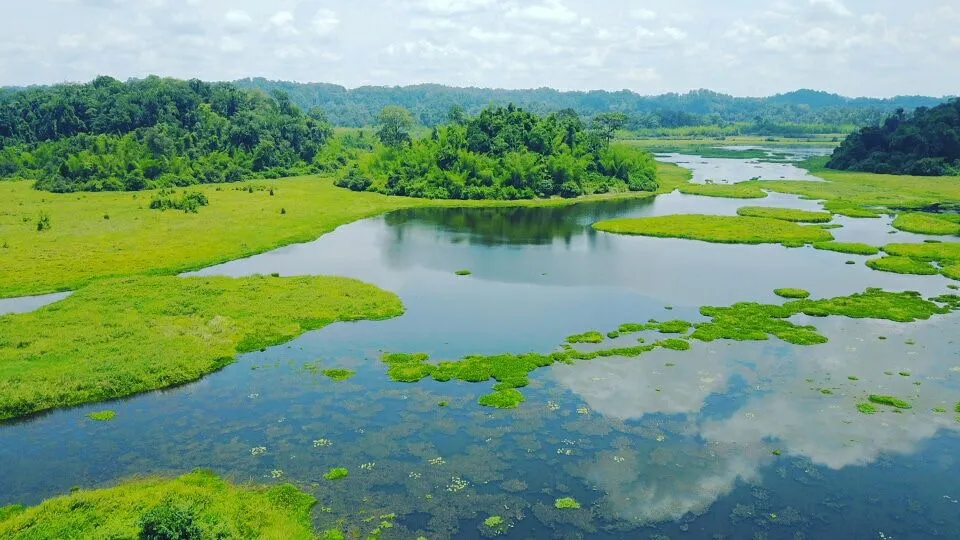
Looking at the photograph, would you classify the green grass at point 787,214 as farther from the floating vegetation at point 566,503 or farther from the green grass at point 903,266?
the floating vegetation at point 566,503

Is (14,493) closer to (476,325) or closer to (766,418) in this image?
(476,325)

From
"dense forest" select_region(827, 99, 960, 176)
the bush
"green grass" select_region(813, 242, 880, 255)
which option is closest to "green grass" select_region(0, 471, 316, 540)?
the bush

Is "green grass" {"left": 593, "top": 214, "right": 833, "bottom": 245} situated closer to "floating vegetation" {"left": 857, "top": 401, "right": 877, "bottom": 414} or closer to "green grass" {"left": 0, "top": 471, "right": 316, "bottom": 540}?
"floating vegetation" {"left": 857, "top": 401, "right": 877, "bottom": 414}

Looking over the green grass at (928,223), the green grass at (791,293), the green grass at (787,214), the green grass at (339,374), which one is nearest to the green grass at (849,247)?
the green grass at (928,223)

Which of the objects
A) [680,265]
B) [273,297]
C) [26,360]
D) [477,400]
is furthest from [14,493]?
[680,265]

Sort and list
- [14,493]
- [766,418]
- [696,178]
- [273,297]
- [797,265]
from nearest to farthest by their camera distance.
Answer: [14,493] → [766,418] → [273,297] → [797,265] → [696,178]

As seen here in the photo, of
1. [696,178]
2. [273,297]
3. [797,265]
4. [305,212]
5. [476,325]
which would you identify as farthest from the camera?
[696,178]

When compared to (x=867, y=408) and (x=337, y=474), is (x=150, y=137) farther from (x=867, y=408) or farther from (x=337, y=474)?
(x=867, y=408)
